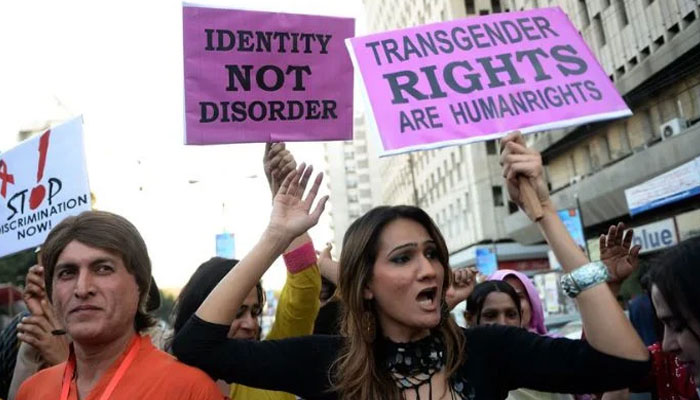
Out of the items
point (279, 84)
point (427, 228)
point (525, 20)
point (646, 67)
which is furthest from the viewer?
point (646, 67)

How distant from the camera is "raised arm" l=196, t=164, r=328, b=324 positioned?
2.09 m

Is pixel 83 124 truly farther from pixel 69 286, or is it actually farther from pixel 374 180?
pixel 374 180

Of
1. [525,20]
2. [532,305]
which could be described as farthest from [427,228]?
[532,305]

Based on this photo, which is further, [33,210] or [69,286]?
[33,210]

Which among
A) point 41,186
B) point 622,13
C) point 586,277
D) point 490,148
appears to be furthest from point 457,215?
point 586,277

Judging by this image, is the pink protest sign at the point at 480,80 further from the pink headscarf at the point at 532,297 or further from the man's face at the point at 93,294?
the pink headscarf at the point at 532,297

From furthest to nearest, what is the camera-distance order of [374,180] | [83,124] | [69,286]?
[374,180] < [83,124] < [69,286]

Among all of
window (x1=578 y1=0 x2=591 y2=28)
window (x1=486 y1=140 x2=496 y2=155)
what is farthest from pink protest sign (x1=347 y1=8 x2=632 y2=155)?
window (x1=486 y1=140 x2=496 y2=155)

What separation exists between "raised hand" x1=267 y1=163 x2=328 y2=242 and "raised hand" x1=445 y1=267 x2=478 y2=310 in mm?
1624

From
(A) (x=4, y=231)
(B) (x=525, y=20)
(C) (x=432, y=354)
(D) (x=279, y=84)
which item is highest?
(B) (x=525, y=20)

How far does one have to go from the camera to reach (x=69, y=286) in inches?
82.2

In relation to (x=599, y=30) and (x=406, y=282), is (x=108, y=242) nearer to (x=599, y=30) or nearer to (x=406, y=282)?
(x=406, y=282)

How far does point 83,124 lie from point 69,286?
2.06 meters

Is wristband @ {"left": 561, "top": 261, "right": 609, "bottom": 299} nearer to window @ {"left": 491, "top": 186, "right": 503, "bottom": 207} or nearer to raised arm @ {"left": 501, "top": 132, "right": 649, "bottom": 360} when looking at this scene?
raised arm @ {"left": 501, "top": 132, "right": 649, "bottom": 360}
